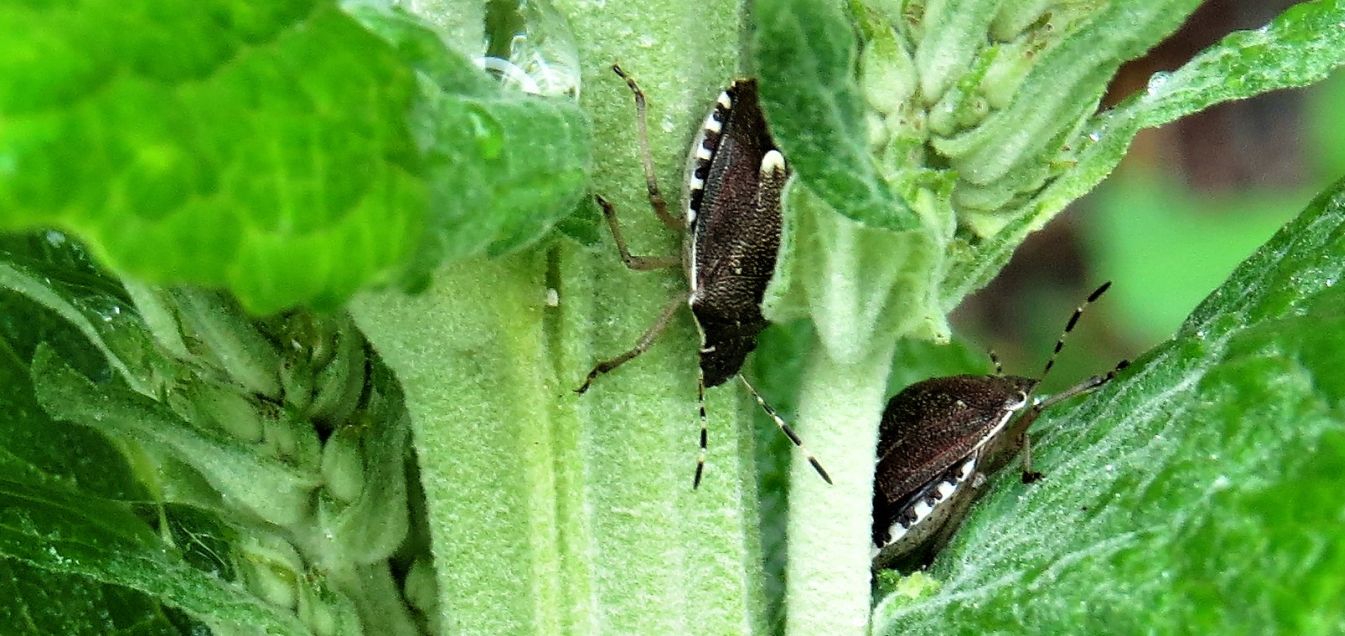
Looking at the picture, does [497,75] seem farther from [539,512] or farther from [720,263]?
[539,512]

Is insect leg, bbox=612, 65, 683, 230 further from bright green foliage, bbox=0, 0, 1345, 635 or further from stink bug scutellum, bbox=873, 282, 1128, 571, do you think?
stink bug scutellum, bbox=873, 282, 1128, 571

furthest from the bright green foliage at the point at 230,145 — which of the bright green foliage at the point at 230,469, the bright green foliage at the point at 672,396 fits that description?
the bright green foliage at the point at 230,469

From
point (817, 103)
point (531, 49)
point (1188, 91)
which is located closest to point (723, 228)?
point (531, 49)

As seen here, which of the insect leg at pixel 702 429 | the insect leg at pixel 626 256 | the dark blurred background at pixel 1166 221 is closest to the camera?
the insect leg at pixel 626 256

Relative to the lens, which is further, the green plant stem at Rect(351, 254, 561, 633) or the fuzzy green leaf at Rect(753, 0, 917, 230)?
the green plant stem at Rect(351, 254, 561, 633)

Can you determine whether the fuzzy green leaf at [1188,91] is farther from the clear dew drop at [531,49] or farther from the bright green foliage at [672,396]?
the clear dew drop at [531,49]

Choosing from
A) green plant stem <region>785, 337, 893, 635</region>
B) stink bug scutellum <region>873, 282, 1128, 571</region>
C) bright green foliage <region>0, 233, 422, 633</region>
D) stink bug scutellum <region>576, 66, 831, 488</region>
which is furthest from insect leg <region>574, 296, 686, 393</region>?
stink bug scutellum <region>873, 282, 1128, 571</region>
